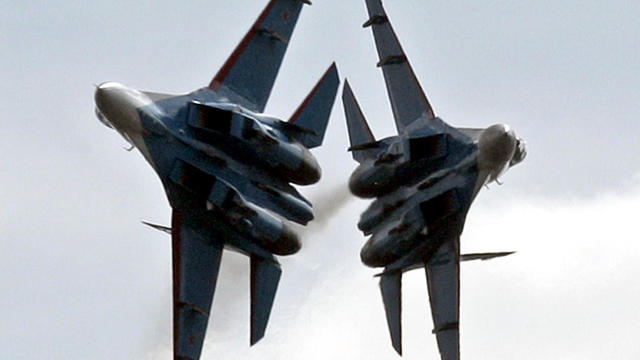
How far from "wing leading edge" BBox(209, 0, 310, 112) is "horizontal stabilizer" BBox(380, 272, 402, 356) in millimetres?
6835

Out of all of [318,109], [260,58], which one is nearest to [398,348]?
[318,109]

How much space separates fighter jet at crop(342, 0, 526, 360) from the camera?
216 ft

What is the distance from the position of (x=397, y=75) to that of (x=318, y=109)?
4133 millimetres

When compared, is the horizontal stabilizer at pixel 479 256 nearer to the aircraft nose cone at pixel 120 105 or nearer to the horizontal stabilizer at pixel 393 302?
the horizontal stabilizer at pixel 393 302

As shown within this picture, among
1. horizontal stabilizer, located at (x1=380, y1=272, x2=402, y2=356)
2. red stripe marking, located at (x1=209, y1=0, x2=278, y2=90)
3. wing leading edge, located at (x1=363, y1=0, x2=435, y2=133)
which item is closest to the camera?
red stripe marking, located at (x1=209, y1=0, x2=278, y2=90)

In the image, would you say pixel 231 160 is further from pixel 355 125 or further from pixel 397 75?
pixel 397 75

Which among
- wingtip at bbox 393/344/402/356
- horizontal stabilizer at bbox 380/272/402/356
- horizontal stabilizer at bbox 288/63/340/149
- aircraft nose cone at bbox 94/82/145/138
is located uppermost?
aircraft nose cone at bbox 94/82/145/138

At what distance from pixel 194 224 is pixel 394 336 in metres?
A: 7.30

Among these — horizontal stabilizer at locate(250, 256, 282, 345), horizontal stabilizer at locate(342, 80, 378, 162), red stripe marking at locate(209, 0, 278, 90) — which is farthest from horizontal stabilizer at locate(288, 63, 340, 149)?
horizontal stabilizer at locate(250, 256, 282, 345)

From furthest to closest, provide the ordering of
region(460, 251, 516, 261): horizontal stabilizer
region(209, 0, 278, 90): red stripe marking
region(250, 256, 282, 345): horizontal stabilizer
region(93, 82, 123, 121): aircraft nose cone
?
region(460, 251, 516, 261): horizontal stabilizer → region(209, 0, 278, 90): red stripe marking → region(250, 256, 282, 345): horizontal stabilizer → region(93, 82, 123, 121): aircraft nose cone

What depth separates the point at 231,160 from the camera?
64.9 meters

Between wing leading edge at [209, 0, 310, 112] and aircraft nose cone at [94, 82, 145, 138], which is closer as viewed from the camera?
aircraft nose cone at [94, 82, 145, 138]

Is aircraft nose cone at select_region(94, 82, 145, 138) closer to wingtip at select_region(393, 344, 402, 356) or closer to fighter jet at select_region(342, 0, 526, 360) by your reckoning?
fighter jet at select_region(342, 0, 526, 360)

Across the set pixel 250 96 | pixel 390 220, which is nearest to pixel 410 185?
Answer: pixel 390 220
